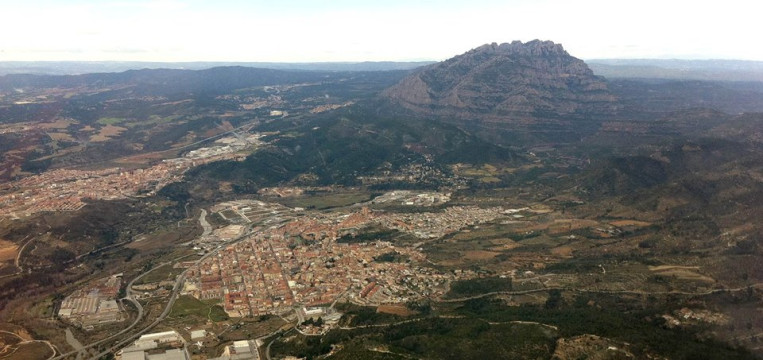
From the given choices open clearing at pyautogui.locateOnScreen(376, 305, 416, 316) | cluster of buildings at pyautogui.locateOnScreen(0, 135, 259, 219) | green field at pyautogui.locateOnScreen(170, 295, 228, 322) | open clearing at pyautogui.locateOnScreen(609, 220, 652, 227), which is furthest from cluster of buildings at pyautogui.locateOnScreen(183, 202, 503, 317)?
cluster of buildings at pyautogui.locateOnScreen(0, 135, 259, 219)

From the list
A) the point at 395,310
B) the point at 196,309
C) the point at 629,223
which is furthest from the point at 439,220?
the point at 196,309

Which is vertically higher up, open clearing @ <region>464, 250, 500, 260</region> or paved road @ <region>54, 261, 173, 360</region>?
open clearing @ <region>464, 250, 500, 260</region>

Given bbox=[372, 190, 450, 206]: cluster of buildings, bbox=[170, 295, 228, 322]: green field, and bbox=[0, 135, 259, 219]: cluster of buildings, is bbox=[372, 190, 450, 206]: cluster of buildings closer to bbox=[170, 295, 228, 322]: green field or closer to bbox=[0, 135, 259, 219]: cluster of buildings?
bbox=[0, 135, 259, 219]: cluster of buildings

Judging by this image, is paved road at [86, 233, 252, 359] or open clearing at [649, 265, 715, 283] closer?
paved road at [86, 233, 252, 359]

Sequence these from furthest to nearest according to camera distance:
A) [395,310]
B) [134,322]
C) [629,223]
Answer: [629,223]
[395,310]
[134,322]

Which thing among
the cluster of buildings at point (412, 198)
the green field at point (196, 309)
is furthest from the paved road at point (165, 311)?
the cluster of buildings at point (412, 198)

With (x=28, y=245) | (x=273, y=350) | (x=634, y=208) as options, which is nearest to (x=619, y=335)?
(x=273, y=350)

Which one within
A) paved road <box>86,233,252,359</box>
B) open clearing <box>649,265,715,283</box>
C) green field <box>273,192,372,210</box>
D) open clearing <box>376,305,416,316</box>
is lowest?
green field <box>273,192,372,210</box>

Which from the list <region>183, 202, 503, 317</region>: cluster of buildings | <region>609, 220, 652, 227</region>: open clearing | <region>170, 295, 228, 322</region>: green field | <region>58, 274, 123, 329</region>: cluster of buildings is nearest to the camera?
<region>58, 274, 123, 329</region>: cluster of buildings

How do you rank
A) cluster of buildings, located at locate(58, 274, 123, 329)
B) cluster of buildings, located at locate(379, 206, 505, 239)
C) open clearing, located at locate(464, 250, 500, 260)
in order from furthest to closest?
cluster of buildings, located at locate(379, 206, 505, 239) → open clearing, located at locate(464, 250, 500, 260) → cluster of buildings, located at locate(58, 274, 123, 329)

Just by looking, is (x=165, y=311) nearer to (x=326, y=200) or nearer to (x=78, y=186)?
(x=326, y=200)
